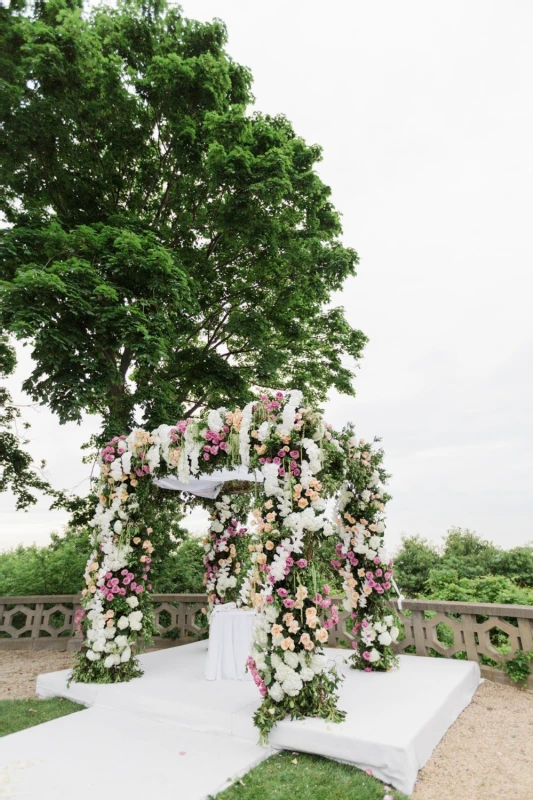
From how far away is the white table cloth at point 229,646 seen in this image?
18.8 ft

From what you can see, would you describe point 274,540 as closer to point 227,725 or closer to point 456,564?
point 227,725

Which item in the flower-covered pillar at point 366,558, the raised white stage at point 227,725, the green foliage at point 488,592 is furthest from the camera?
the green foliage at point 488,592

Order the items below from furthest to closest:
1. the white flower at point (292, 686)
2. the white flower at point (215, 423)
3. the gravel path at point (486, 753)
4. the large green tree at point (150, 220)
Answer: the large green tree at point (150, 220)
the white flower at point (215, 423)
the white flower at point (292, 686)
the gravel path at point (486, 753)

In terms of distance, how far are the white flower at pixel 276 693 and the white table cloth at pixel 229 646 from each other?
1863 millimetres

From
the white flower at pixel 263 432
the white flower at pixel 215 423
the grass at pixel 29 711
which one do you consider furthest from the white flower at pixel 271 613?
the grass at pixel 29 711

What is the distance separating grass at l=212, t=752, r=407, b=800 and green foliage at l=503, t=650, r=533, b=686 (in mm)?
3425

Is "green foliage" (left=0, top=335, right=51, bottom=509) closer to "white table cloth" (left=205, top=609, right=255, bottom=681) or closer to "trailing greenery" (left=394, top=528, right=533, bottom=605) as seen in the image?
"white table cloth" (left=205, top=609, right=255, bottom=681)

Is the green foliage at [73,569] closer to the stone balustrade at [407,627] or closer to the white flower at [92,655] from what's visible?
the stone balustrade at [407,627]

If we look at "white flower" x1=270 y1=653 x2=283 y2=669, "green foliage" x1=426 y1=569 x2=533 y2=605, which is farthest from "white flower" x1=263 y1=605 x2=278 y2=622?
"green foliage" x1=426 y1=569 x2=533 y2=605

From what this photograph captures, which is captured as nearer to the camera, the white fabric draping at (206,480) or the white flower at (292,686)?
the white flower at (292,686)

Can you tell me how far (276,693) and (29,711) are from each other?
11.0 feet

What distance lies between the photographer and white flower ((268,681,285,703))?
397cm

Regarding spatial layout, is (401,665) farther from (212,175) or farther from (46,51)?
(46,51)

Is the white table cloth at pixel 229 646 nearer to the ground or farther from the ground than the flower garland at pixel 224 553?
nearer to the ground
